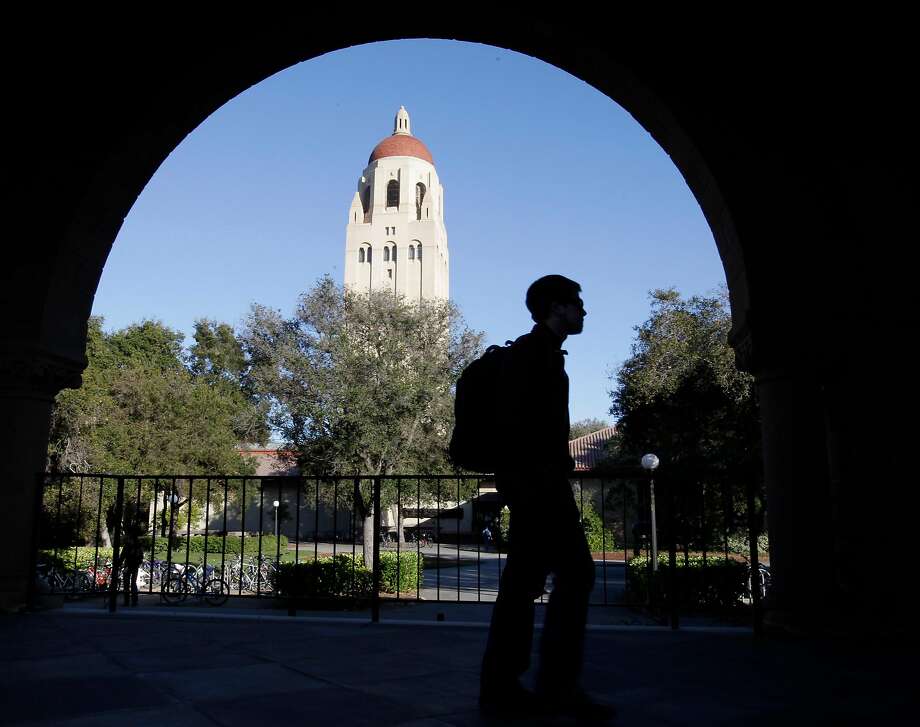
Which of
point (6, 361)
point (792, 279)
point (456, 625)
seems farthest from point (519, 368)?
point (6, 361)

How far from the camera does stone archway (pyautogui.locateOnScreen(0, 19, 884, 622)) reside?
4957 mm

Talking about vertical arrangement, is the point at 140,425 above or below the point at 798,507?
above

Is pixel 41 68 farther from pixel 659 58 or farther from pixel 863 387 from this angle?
pixel 863 387

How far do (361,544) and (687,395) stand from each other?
11296 millimetres

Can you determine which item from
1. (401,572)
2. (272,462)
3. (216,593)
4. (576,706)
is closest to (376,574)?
(576,706)

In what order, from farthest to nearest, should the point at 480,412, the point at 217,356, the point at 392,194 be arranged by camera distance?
the point at 392,194
the point at 217,356
the point at 480,412

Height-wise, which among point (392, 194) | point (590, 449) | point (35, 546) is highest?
point (392, 194)

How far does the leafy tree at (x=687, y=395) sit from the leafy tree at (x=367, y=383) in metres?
6.92

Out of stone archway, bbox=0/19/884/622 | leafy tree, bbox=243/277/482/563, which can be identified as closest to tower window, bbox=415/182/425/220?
leafy tree, bbox=243/277/482/563

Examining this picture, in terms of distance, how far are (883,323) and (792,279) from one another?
642 mm

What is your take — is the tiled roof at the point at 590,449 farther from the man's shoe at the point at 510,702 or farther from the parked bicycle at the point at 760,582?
the man's shoe at the point at 510,702

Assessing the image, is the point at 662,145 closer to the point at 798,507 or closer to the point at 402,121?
the point at 798,507

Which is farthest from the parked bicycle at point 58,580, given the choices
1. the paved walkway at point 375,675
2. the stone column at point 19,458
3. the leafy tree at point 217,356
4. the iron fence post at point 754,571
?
the leafy tree at point 217,356

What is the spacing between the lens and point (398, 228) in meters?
68.8
